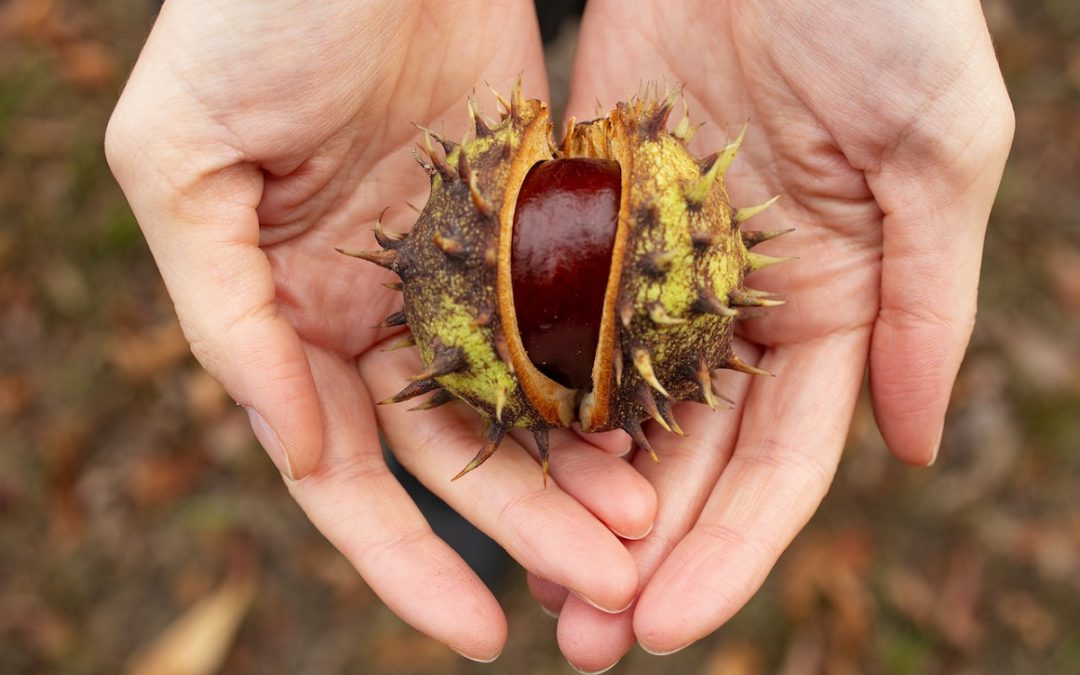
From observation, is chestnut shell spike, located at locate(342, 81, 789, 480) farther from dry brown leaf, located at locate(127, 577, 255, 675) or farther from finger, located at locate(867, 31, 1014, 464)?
dry brown leaf, located at locate(127, 577, 255, 675)

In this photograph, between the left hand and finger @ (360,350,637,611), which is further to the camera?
the left hand

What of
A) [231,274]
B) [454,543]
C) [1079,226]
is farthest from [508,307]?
[1079,226]

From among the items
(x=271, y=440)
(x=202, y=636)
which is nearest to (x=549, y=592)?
(x=271, y=440)

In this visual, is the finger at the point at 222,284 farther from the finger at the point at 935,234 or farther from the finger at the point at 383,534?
the finger at the point at 935,234

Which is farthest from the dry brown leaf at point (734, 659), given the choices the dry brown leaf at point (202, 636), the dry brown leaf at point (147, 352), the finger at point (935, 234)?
the dry brown leaf at point (147, 352)

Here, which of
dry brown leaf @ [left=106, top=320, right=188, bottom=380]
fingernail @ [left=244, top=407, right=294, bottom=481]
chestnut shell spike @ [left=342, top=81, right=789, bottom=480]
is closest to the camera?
chestnut shell spike @ [left=342, top=81, right=789, bottom=480]

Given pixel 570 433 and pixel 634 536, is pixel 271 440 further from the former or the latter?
pixel 634 536

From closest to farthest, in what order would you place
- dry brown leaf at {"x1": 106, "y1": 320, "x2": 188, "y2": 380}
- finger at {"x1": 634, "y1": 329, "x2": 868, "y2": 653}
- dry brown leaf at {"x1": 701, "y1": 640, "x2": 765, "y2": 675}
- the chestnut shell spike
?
the chestnut shell spike, finger at {"x1": 634, "y1": 329, "x2": 868, "y2": 653}, dry brown leaf at {"x1": 701, "y1": 640, "x2": 765, "y2": 675}, dry brown leaf at {"x1": 106, "y1": 320, "x2": 188, "y2": 380}

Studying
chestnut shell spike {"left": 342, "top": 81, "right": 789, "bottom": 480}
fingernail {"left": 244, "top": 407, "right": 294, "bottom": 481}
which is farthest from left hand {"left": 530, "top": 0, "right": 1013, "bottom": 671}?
fingernail {"left": 244, "top": 407, "right": 294, "bottom": 481}
